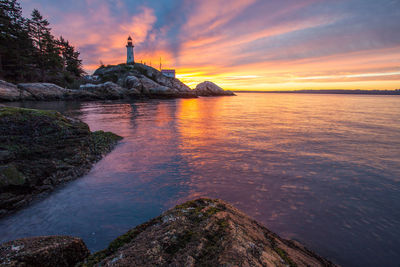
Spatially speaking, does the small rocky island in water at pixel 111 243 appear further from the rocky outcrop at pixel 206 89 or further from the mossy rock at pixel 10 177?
the rocky outcrop at pixel 206 89

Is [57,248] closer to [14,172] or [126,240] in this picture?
[126,240]

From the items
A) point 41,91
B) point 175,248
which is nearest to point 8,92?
point 41,91

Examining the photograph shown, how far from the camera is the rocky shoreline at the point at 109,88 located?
1330 inches

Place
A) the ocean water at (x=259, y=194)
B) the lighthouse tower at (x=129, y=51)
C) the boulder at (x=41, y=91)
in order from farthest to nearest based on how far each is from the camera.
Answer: the lighthouse tower at (x=129, y=51)
the boulder at (x=41, y=91)
the ocean water at (x=259, y=194)

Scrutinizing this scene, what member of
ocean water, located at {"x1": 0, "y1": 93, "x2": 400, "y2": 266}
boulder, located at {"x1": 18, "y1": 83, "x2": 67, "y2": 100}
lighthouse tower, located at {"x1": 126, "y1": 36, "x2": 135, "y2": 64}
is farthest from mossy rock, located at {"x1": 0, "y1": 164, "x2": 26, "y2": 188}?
lighthouse tower, located at {"x1": 126, "y1": 36, "x2": 135, "y2": 64}

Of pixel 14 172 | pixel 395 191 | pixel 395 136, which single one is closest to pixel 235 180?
pixel 395 191

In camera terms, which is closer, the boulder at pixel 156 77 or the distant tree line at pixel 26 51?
the distant tree line at pixel 26 51

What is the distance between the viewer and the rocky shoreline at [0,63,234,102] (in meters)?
33.8

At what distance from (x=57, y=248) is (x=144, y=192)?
3.17 meters

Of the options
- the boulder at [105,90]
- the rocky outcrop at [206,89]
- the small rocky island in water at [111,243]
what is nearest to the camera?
the small rocky island in water at [111,243]

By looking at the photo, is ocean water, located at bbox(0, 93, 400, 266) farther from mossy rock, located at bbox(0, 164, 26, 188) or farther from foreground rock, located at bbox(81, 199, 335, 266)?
foreground rock, located at bbox(81, 199, 335, 266)

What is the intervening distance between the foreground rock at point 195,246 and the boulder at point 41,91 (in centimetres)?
4452

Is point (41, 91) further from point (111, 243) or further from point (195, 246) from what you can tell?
point (195, 246)

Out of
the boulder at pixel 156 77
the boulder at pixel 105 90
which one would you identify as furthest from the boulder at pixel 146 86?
the boulder at pixel 156 77
